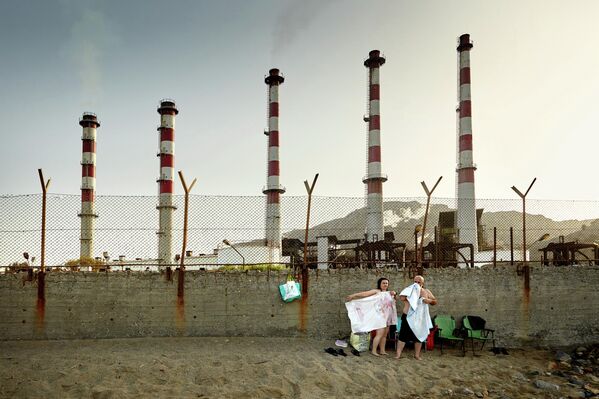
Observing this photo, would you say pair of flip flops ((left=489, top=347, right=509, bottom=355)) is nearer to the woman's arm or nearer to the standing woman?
the standing woman

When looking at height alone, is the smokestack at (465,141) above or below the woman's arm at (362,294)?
above

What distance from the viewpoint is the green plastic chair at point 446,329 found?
26.0 ft

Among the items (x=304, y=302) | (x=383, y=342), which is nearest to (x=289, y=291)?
(x=304, y=302)

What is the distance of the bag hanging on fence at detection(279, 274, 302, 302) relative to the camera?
26.8ft

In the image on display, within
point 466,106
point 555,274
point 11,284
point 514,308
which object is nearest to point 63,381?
point 11,284

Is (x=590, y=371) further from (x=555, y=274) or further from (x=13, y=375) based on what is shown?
(x=13, y=375)

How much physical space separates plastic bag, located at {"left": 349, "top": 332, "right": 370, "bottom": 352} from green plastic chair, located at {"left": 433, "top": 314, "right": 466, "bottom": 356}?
132 centimetres

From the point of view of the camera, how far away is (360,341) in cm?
770

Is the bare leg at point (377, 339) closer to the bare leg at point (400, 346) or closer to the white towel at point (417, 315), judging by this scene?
the bare leg at point (400, 346)

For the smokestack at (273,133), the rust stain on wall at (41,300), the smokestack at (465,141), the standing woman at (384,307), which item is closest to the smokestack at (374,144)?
the smokestack at (465,141)

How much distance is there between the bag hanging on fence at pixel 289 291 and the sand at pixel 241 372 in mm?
864

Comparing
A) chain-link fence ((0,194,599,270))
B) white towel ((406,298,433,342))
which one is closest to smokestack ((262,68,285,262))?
chain-link fence ((0,194,599,270))

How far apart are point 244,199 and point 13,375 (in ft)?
15.3

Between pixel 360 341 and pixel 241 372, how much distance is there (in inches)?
93.3
